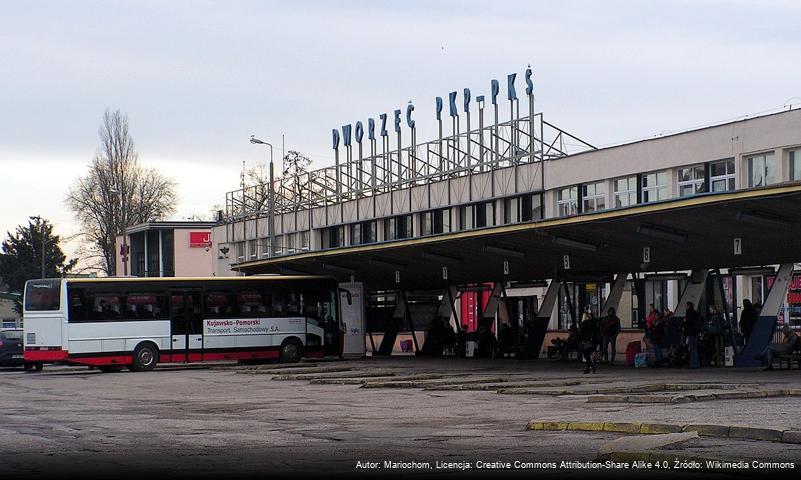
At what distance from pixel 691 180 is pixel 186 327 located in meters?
19.1

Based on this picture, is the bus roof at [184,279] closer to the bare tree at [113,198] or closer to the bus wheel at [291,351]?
the bus wheel at [291,351]

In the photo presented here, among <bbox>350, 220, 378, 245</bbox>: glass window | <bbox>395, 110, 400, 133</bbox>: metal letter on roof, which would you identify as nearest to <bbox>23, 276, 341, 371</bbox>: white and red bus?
<bbox>395, 110, 400, 133</bbox>: metal letter on roof

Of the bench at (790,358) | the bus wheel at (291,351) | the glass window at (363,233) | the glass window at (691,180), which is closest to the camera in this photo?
the bench at (790,358)

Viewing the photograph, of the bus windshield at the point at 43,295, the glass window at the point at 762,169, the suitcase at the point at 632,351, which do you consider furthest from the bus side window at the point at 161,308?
the glass window at the point at 762,169

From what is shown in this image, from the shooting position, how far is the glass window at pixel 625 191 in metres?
48.4

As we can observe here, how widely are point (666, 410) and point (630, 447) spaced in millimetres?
5021

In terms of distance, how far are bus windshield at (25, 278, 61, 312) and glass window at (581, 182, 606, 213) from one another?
859 inches

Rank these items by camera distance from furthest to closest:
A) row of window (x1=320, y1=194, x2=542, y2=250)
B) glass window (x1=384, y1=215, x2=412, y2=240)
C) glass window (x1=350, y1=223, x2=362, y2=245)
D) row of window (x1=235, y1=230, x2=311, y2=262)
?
row of window (x1=235, y1=230, x2=311, y2=262) → glass window (x1=350, y1=223, x2=362, y2=245) → glass window (x1=384, y1=215, x2=412, y2=240) → row of window (x1=320, y1=194, x2=542, y2=250)

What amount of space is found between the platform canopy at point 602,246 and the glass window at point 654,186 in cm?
856

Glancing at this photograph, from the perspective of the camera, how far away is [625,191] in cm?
4891

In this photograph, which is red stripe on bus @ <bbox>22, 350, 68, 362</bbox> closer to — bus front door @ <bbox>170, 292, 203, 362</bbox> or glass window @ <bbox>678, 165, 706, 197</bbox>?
bus front door @ <bbox>170, 292, 203, 362</bbox>

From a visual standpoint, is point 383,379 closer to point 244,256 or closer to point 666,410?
point 666,410

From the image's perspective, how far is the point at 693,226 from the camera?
27.2 m

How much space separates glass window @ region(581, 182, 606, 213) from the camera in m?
49.8
